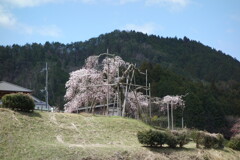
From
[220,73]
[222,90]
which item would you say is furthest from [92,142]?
[220,73]

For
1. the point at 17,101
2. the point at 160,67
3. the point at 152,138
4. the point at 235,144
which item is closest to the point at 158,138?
the point at 152,138

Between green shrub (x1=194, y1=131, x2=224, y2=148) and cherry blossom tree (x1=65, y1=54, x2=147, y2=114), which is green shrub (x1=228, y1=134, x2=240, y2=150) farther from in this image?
cherry blossom tree (x1=65, y1=54, x2=147, y2=114)

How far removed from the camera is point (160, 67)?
45812 mm

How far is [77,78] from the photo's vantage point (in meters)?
26.6

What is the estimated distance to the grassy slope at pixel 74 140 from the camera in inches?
460

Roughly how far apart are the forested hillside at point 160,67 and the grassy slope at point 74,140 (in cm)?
2323

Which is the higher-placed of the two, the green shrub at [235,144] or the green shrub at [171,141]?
the green shrub at [171,141]

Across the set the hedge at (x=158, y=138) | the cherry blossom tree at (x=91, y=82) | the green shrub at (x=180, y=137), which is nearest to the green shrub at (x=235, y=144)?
the green shrub at (x=180, y=137)

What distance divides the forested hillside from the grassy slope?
23.2m

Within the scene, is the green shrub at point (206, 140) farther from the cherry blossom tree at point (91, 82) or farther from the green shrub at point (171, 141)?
the cherry blossom tree at point (91, 82)

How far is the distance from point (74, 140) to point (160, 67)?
33.2 m

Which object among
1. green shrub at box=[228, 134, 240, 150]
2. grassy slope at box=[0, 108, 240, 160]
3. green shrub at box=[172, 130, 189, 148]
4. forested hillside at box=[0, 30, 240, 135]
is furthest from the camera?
forested hillside at box=[0, 30, 240, 135]

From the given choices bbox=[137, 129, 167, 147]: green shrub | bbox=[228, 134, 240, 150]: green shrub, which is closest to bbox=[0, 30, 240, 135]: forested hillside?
bbox=[228, 134, 240, 150]: green shrub

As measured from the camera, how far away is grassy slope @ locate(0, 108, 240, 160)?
1169 centimetres
